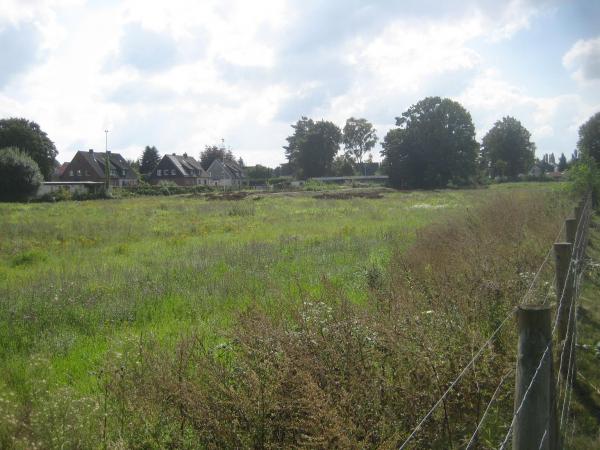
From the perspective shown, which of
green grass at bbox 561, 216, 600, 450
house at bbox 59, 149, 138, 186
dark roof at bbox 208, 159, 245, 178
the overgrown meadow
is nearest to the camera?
the overgrown meadow

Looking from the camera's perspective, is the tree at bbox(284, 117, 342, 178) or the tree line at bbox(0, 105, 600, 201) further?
the tree at bbox(284, 117, 342, 178)

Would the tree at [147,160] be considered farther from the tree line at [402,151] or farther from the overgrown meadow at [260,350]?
the overgrown meadow at [260,350]

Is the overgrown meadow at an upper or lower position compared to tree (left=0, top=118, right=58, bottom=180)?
lower

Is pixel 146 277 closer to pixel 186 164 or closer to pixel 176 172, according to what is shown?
pixel 176 172

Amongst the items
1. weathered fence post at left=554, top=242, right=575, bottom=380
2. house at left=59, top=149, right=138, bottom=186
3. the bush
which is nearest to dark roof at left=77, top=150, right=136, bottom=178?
house at left=59, top=149, right=138, bottom=186

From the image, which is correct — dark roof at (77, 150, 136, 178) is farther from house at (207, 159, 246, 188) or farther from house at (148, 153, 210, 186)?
house at (207, 159, 246, 188)

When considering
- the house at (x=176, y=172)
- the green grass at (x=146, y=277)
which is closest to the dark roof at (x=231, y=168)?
the house at (x=176, y=172)

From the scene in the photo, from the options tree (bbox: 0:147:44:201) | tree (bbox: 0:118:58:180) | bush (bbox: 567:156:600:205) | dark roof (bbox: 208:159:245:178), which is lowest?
bush (bbox: 567:156:600:205)

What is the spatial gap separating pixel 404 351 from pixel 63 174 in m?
101

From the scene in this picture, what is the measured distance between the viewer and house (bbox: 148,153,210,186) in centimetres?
9606

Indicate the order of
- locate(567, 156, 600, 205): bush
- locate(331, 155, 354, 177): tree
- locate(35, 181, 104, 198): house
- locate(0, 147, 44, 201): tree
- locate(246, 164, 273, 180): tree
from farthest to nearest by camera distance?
locate(331, 155, 354, 177): tree < locate(246, 164, 273, 180): tree < locate(35, 181, 104, 198): house < locate(0, 147, 44, 201): tree < locate(567, 156, 600, 205): bush

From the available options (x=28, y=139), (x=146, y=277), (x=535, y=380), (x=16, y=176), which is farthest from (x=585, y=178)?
(x=28, y=139)

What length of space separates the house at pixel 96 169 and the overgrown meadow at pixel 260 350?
277 ft

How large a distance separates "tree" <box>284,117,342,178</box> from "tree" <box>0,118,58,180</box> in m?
55.7
